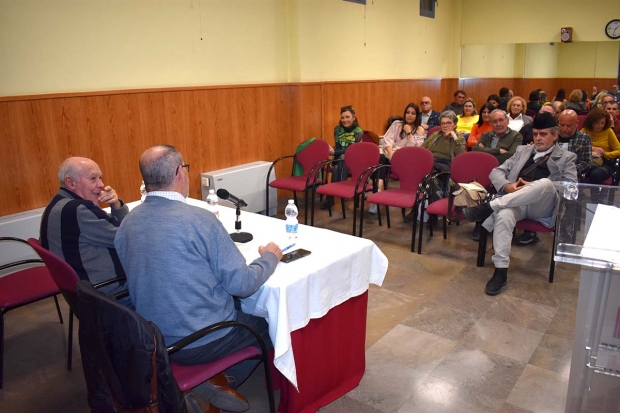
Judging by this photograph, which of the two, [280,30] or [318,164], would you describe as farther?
[280,30]

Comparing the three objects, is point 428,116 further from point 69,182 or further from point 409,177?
point 69,182

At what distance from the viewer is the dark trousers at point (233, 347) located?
2059 mm

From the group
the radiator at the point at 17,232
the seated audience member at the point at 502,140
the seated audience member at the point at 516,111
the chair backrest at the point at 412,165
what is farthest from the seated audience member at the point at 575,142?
the radiator at the point at 17,232

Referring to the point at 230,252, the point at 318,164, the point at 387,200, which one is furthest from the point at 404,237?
the point at 230,252

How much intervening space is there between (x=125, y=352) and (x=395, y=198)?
3.34 m

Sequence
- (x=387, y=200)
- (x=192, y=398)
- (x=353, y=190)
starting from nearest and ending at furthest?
(x=192, y=398)
(x=387, y=200)
(x=353, y=190)

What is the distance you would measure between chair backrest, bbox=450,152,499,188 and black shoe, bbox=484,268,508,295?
2.94 ft

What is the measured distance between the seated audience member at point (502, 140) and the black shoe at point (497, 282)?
1.54 m

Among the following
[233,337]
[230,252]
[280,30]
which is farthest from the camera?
[280,30]

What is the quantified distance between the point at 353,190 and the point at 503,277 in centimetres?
166

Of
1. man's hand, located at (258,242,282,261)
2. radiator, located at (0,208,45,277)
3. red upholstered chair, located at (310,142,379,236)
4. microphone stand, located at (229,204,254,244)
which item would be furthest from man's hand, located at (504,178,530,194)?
radiator, located at (0,208,45,277)

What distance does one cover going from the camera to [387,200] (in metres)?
4.68

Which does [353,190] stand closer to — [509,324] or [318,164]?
[318,164]

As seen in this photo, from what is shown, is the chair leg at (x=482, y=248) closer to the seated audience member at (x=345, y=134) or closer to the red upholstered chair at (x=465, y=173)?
the red upholstered chair at (x=465, y=173)
